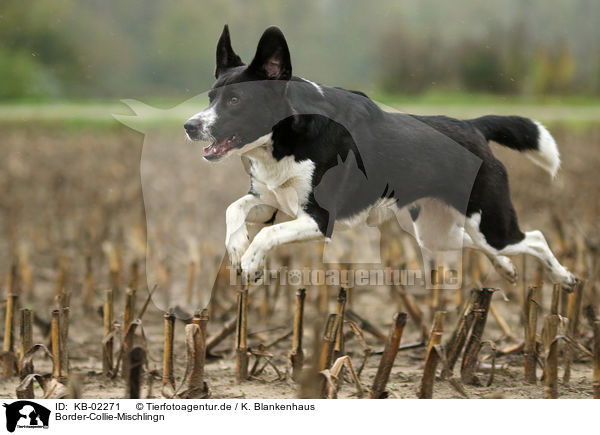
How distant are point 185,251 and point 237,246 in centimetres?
514

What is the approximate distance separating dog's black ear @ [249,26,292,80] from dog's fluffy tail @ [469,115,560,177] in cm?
152

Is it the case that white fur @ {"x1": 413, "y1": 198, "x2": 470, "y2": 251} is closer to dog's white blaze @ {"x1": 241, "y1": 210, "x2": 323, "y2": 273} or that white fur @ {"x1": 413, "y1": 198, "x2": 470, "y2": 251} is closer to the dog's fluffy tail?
the dog's fluffy tail

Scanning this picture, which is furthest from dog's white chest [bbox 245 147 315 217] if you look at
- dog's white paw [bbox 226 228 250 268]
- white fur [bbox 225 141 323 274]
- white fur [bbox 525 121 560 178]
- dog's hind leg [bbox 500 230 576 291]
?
white fur [bbox 525 121 560 178]

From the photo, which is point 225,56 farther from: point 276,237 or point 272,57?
point 276,237

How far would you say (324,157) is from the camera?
349 centimetres

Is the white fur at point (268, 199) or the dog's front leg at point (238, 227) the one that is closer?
the white fur at point (268, 199)

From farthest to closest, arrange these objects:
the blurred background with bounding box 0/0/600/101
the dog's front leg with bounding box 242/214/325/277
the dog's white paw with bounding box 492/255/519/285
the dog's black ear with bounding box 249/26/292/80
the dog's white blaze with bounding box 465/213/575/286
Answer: the blurred background with bounding box 0/0/600/101
the dog's white paw with bounding box 492/255/519/285
the dog's white blaze with bounding box 465/213/575/286
the dog's front leg with bounding box 242/214/325/277
the dog's black ear with bounding box 249/26/292/80

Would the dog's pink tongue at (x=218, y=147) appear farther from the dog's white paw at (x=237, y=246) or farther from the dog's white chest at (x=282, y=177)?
the dog's white paw at (x=237, y=246)

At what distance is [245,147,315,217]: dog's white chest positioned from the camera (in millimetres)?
3465

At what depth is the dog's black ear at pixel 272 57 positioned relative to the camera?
122 inches

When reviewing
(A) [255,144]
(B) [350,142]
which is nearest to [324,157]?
(B) [350,142]
